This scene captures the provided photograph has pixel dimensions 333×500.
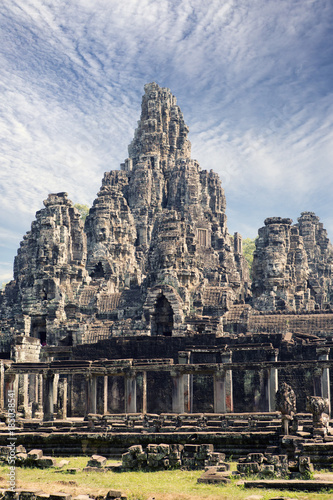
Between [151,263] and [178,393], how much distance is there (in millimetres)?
18272

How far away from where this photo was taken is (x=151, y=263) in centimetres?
4794

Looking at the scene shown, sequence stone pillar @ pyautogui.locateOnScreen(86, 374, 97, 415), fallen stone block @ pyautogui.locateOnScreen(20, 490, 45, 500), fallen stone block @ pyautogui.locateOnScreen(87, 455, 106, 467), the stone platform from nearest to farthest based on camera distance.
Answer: the stone platform < fallen stone block @ pyautogui.locateOnScreen(20, 490, 45, 500) < fallen stone block @ pyautogui.locateOnScreen(87, 455, 106, 467) < stone pillar @ pyautogui.locateOnScreen(86, 374, 97, 415)

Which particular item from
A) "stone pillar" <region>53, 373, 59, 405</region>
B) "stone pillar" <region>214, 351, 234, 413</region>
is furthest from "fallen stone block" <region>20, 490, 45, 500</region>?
"stone pillar" <region>53, 373, 59, 405</region>

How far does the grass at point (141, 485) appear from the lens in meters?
14.6

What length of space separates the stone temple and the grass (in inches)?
472

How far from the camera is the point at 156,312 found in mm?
43125

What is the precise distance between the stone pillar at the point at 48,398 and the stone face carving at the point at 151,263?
11.8 metres

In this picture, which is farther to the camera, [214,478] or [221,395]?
[221,395]

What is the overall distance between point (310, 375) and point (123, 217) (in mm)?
40839

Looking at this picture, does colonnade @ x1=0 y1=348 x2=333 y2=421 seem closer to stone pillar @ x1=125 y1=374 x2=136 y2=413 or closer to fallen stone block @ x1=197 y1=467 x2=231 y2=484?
stone pillar @ x1=125 y1=374 x2=136 y2=413

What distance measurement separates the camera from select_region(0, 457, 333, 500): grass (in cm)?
1462

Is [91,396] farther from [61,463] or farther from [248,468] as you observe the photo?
[248,468]

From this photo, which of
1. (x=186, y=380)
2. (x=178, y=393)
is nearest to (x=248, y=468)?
(x=178, y=393)

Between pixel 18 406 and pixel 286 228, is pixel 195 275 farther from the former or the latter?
pixel 18 406
